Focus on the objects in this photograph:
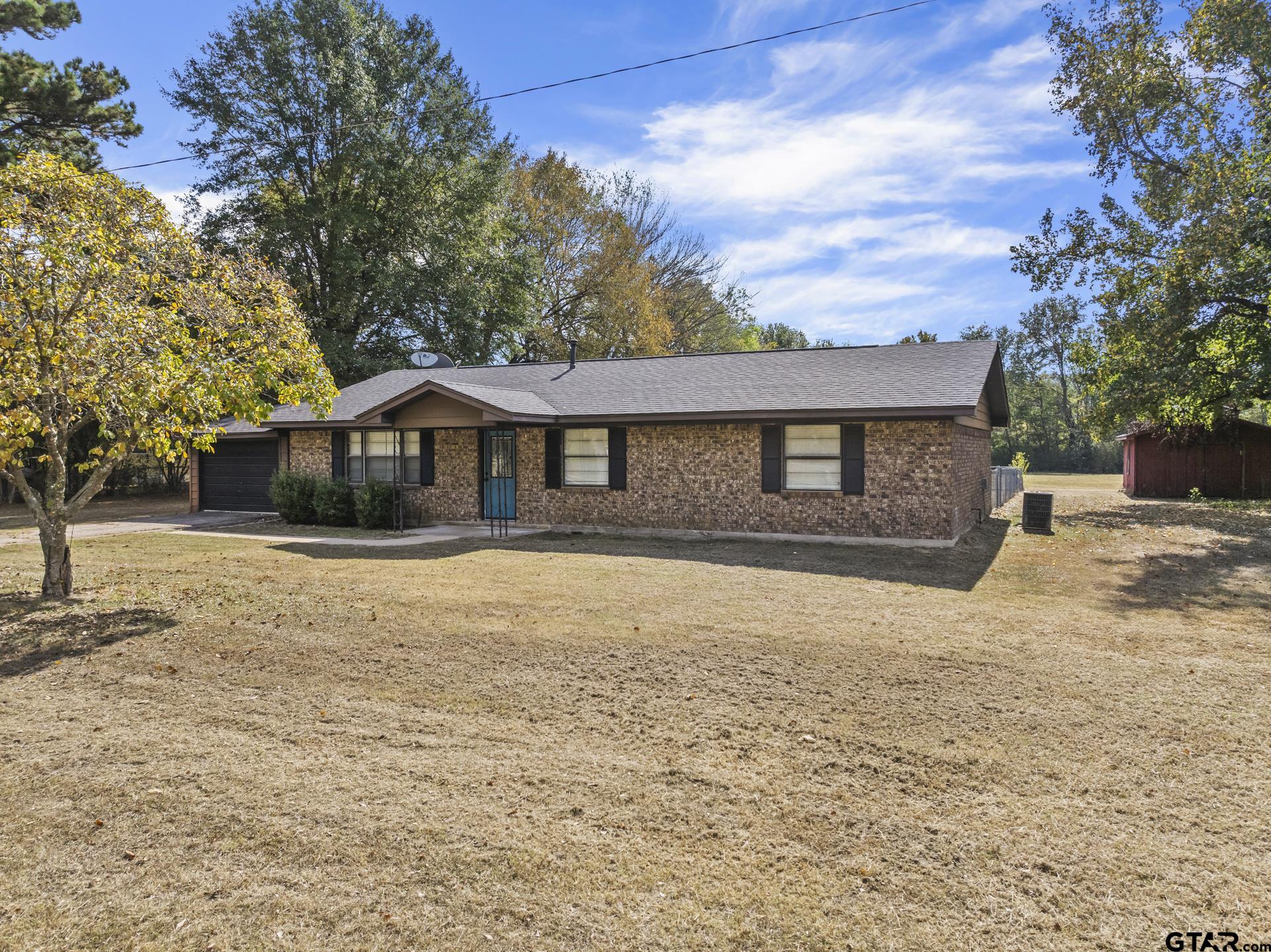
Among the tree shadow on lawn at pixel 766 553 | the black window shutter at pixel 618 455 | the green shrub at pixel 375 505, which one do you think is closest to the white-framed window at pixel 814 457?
the tree shadow on lawn at pixel 766 553

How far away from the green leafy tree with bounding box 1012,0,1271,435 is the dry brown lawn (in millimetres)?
11552

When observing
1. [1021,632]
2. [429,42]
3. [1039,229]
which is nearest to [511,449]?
[1021,632]

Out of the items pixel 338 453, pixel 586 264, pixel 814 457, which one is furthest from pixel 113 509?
pixel 586 264

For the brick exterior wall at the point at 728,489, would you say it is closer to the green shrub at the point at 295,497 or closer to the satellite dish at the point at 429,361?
the green shrub at the point at 295,497

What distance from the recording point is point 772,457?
1316 centimetres

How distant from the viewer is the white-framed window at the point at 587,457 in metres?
14.6

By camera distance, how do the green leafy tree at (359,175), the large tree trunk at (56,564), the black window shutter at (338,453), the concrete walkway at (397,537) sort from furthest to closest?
the green leafy tree at (359,175), the black window shutter at (338,453), the concrete walkway at (397,537), the large tree trunk at (56,564)

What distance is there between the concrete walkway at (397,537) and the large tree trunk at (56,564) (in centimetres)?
495

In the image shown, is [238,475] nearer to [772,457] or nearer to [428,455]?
[428,455]

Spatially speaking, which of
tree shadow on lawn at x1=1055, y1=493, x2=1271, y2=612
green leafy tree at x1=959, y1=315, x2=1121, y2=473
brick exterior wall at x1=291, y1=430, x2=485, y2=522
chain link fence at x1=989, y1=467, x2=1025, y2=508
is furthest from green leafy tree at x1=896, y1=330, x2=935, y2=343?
brick exterior wall at x1=291, y1=430, x2=485, y2=522

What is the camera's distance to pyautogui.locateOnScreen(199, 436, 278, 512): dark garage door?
60.5 ft

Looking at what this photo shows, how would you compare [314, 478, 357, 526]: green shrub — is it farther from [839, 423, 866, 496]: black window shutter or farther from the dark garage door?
[839, 423, 866, 496]: black window shutter

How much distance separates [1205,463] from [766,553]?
2021cm

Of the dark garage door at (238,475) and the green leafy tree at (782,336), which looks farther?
the green leafy tree at (782,336)
